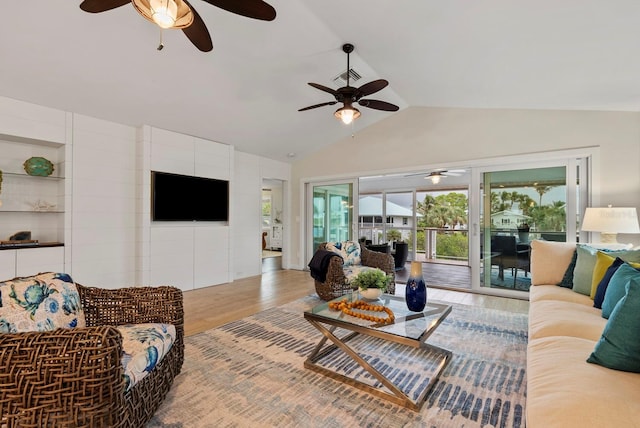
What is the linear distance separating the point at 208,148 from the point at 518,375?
502cm

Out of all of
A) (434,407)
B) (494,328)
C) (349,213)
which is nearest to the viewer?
(434,407)

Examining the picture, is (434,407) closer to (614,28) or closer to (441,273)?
(614,28)

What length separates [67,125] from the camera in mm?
3688

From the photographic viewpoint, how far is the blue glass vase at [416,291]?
2344mm

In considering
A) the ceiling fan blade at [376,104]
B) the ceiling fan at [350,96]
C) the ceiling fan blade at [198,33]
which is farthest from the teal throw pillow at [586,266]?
the ceiling fan blade at [198,33]

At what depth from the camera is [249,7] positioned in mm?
1773

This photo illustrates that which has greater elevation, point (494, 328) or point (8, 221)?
point (8, 221)

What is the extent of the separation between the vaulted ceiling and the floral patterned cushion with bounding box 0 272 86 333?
2.28m

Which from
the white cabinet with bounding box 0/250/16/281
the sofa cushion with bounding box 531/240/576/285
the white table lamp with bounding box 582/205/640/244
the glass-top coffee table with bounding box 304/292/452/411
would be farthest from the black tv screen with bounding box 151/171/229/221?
the white table lamp with bounding box 582/205/640/244

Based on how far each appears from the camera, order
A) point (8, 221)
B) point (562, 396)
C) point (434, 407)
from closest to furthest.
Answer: point (562, 396)
point (434, 407)
point (8, 221)

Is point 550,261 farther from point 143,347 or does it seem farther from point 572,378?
point 143,347

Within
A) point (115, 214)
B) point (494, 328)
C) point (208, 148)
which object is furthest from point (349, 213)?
point (115, 214)

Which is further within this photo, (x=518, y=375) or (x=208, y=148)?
(x=208, y=148)

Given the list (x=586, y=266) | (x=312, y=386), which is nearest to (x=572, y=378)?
(x=312, y=386)
